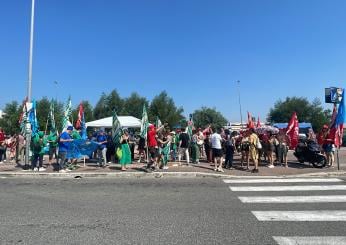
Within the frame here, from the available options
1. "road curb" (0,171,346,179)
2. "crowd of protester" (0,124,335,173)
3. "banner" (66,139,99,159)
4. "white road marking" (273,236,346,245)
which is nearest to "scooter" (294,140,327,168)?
"crowd of protester" (0,124,335,173)

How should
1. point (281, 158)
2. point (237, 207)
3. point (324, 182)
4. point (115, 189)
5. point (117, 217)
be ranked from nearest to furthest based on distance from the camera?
point (117, 217)
point (237, 207)
point (115, 189)
point (324, 182)
point (281, 158)

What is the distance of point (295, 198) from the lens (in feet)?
31.3

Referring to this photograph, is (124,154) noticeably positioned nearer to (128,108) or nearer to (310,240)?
(310,240)

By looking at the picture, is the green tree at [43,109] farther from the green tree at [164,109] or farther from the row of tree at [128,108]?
the green tree at [164,109]

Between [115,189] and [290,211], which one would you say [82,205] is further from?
[290,211]

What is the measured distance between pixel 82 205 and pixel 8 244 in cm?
292

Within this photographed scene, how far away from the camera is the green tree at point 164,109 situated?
74.5 meters

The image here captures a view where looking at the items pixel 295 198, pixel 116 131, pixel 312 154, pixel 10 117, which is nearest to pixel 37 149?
pixel 116 131

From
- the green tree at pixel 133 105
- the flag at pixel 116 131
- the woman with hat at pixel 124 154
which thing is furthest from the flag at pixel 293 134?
the green tree at pixel 133 105

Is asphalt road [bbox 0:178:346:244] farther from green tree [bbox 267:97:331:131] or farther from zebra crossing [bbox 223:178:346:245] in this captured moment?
green tree [bbox 267:97:331:131]

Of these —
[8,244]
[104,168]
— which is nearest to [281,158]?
[104,168]

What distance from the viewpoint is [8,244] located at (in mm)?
5910

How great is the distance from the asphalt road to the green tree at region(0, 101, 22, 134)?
48.0m

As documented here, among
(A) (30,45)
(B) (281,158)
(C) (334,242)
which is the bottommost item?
(C) (334,242)
